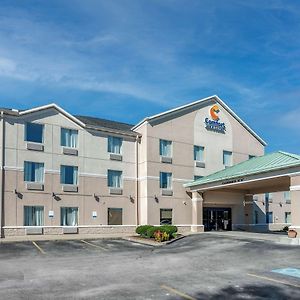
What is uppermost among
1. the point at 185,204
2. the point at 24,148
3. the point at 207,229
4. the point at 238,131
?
the point at 238,131

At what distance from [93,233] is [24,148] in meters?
8.89

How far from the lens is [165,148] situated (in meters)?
38.5

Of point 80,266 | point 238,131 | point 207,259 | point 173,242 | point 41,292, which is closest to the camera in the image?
point 41,292

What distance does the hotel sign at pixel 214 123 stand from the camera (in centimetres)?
4134

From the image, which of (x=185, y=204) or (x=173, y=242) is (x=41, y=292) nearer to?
(x=173, y=242)

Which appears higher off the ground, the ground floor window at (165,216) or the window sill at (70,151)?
the window sill at (70,151)

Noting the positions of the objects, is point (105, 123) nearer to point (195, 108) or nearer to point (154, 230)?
point (195, 108)

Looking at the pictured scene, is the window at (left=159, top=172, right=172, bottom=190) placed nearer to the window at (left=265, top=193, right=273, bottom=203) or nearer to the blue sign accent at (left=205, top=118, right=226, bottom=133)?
the blue sign accent at (left=205, top=118, right=226, bottom=133)

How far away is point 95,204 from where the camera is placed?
115 feet

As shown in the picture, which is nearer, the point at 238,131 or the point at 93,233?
the point at 93,233

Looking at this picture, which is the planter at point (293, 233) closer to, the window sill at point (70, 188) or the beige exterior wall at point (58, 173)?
the beige exterior wall at point (58, 173)

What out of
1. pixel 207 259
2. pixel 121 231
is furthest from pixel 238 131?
pixel 207 259

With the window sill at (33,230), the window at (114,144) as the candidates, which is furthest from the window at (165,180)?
the window sill at (33,230)

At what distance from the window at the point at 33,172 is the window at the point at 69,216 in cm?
308
